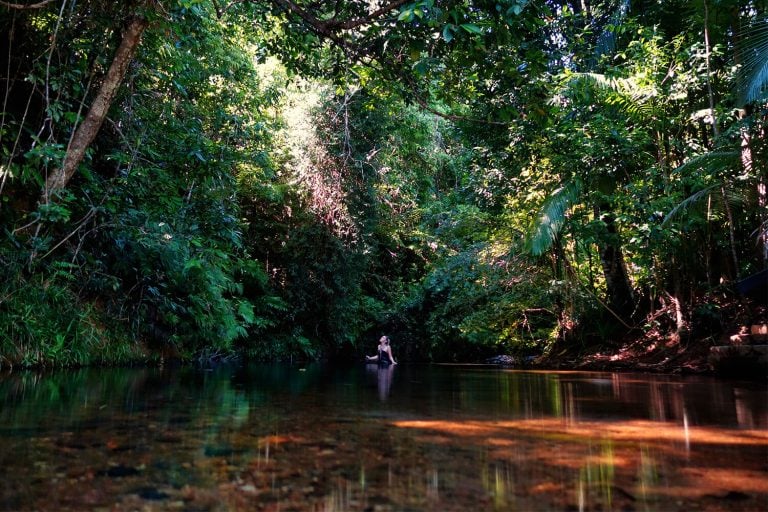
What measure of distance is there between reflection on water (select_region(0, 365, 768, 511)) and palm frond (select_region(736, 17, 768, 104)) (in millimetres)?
4269

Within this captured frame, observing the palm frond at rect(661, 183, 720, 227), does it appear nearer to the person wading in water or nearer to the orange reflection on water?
the orange reflection on water

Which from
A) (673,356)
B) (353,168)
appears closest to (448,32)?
(673,356)

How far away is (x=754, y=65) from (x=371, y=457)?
632 centimetres

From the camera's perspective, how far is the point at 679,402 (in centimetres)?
312

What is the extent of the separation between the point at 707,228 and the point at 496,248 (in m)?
4.14

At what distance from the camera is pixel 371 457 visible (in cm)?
145

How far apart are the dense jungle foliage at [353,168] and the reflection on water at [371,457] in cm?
263

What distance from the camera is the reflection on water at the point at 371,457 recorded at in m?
1.07

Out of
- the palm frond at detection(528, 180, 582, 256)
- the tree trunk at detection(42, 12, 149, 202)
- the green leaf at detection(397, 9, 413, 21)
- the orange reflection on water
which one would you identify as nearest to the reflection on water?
the orange reflection on water

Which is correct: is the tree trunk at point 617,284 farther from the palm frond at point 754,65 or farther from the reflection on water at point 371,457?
the reflection on water at point 371,457

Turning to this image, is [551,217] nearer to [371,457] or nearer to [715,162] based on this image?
[715,162]

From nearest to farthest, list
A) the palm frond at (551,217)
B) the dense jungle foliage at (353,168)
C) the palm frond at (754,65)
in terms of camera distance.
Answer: the dense jungle foliage at (353,168) < the palm frond at (754,65) < the palm frond at (551,217)

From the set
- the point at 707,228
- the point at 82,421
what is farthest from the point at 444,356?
the point at 82,421

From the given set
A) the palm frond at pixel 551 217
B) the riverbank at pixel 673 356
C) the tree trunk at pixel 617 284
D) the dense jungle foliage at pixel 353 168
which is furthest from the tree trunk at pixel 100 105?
the tree trunk at pixel 617 284
